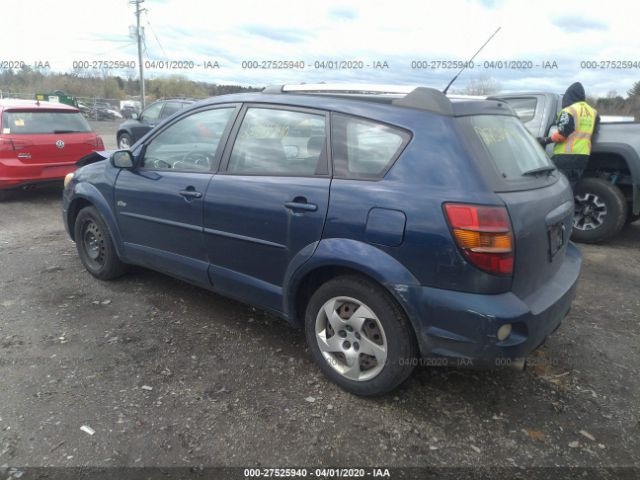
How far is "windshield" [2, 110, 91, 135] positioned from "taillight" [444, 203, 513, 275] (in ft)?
24.3

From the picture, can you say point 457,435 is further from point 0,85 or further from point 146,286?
point 0,85

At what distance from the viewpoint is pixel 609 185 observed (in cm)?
577

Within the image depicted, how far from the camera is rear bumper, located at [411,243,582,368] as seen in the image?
2291 millimetres

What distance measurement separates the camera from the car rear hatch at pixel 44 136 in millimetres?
7203

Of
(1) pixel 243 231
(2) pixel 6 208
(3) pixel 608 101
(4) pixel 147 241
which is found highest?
(3) pixel 608 101

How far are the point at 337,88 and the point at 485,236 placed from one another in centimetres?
145

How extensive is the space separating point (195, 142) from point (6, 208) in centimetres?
538

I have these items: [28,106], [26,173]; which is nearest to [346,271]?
[26,173]

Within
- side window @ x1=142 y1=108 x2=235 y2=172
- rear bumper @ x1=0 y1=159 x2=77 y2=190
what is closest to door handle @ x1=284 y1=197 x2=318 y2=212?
side window @ x1=142 y1=108 x2=235 y2=172

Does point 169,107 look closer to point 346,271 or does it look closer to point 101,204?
point 101,204

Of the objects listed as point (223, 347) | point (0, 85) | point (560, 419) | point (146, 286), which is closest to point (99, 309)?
point (146, 286)

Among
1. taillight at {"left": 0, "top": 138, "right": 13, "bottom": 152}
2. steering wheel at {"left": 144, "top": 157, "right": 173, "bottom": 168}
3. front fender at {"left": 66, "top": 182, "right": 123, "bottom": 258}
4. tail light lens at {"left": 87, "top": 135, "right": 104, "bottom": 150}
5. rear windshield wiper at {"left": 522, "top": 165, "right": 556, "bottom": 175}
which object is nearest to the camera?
rear windshield wiper at {"left": 522, "top": 165, "right": 556, "bottom": 175}

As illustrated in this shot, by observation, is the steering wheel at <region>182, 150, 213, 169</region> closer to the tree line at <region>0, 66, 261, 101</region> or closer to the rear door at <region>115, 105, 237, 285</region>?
the rear door at <region>115, 105, 237, 285</region>

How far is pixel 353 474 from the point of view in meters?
2.26
